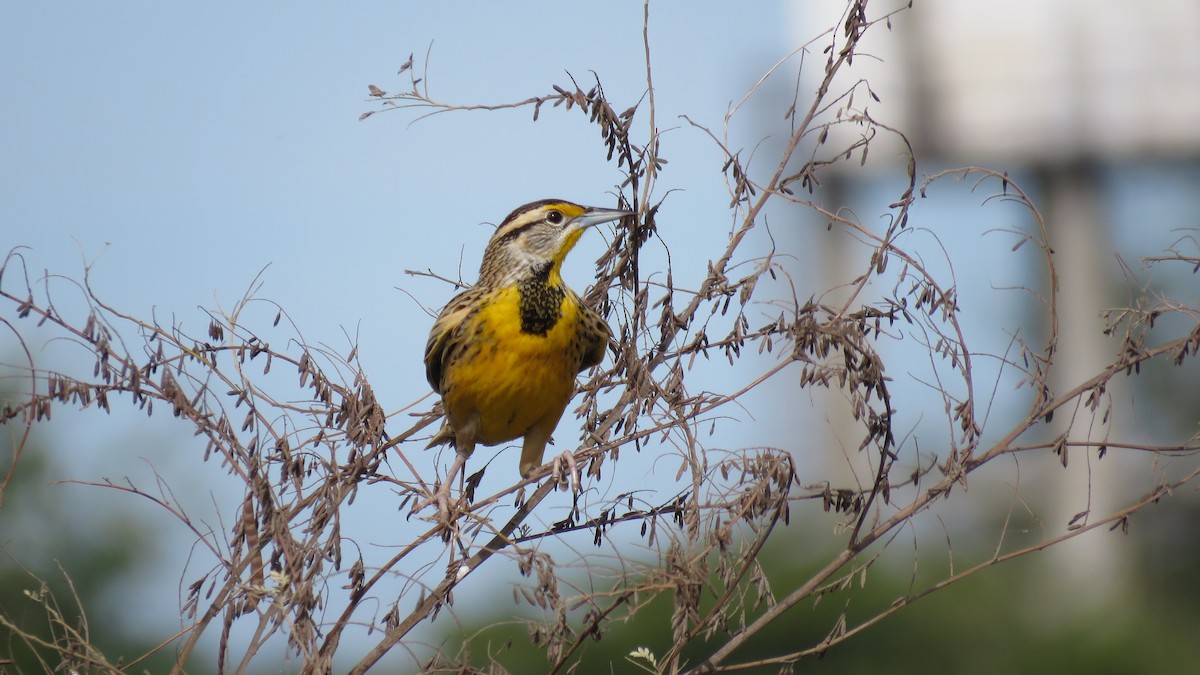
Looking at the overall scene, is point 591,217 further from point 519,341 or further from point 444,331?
point 444,331

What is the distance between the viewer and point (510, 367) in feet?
15.2

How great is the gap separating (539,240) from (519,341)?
427 mm

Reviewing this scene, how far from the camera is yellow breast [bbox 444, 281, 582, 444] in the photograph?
4613 mm

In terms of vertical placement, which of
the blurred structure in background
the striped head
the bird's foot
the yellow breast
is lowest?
the bird's foot

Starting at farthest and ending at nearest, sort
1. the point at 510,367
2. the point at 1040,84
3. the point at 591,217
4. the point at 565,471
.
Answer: the point at 1040,84 < the point at 591,217 < the point at 510,367 < the point at 565,471

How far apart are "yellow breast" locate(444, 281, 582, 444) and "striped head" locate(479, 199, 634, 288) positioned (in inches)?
3.5

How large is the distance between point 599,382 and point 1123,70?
11373 millimetres

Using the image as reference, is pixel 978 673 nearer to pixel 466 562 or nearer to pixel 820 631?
pixel 820 631

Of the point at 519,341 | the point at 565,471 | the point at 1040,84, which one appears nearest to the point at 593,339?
the point at 519,341

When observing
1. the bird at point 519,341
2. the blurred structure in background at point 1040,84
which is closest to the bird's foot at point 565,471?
the bird at point 519,341

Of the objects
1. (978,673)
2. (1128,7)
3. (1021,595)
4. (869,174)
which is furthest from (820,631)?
(1128,7)

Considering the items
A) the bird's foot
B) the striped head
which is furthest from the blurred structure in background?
the bird's foot

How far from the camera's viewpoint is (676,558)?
3.08 meters

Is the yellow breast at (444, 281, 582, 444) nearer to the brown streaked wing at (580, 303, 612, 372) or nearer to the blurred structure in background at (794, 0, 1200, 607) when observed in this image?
the brown streaked wing at (580, 303, 612, 372)
